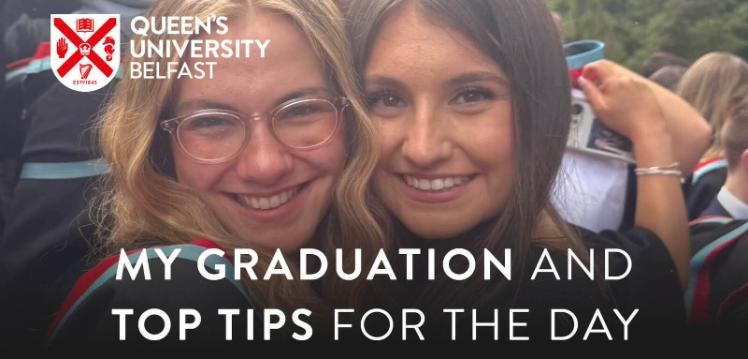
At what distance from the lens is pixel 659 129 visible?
6.73ft

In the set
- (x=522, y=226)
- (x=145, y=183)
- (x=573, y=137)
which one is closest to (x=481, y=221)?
(x=522, y=226)

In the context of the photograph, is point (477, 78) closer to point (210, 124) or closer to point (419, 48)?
point (419, 48)

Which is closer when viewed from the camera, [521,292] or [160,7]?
[160,7]

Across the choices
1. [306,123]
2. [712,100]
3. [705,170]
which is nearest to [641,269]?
[705,170]

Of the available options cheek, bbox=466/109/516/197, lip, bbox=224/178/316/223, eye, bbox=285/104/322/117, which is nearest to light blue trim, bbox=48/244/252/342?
lip, bbox=224/178/316/223

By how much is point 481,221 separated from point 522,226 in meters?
0.11

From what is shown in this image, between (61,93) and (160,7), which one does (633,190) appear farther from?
(61,93)

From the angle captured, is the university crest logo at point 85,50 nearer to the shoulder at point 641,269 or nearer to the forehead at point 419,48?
the forehead at point 419,48

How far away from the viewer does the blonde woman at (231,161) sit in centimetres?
189

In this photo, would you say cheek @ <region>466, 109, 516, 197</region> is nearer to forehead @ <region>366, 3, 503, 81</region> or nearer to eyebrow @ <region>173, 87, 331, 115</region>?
forehead @ <region>366, 3, 503, 81</region>

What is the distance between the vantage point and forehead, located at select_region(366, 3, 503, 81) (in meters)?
1.91

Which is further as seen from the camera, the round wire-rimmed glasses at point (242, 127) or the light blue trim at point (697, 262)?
the light blue trim at point (697, 262)

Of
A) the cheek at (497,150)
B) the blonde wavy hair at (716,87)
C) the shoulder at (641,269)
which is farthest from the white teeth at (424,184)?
the blonde wavy hair at (716,87)

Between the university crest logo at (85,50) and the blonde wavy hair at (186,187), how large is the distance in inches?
2.0
